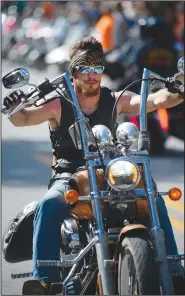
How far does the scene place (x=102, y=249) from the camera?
20.4ft

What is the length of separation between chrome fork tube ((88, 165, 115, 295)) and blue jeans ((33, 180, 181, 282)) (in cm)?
40

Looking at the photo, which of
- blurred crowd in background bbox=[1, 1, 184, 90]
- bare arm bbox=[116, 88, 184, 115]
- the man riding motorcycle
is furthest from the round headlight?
blurred crowd in background bbox=[1, 1, 184, 90]

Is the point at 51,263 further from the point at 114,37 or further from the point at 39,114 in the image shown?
the point at 114,37

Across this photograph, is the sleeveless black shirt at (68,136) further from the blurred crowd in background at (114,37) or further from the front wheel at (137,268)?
the blurred crowd in background at (114,37)

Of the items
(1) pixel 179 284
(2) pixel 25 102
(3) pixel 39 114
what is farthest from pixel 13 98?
(1) pixel 179 284

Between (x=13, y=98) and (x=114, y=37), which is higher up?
(x=114, y=37)

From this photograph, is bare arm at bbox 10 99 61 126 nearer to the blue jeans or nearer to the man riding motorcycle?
the man riding motorcycle

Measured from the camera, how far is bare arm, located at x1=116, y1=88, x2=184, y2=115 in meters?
7.18

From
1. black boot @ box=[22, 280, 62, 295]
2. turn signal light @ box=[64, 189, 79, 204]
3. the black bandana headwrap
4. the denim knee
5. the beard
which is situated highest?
the black bandana headwrap

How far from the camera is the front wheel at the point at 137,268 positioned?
5.96 metres

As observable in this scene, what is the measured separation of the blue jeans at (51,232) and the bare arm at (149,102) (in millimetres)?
714

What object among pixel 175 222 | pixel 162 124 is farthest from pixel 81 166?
pixel 162 124

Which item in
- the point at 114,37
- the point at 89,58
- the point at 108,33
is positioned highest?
the point at 108,33

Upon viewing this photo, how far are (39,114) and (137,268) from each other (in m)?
1.39
